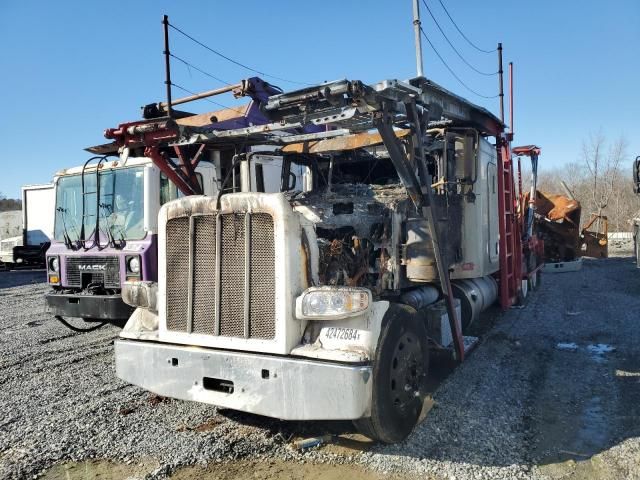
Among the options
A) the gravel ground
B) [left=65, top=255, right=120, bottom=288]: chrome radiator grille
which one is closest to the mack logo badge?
[left=65, top=255, right=120, bottom=288]: chrome radiator grille

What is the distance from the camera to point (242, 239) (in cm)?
352

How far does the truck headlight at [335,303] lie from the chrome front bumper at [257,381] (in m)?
0.32

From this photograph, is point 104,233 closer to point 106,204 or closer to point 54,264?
point 106,204

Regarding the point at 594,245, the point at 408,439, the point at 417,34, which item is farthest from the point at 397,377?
the point at 594,245

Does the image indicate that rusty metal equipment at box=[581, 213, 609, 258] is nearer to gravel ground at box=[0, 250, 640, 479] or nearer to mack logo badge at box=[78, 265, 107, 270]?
gravel ground at box=[0, 250, 640, 479]

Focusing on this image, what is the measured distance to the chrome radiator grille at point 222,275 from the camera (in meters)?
3.45

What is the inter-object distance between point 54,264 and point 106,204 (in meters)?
1.23

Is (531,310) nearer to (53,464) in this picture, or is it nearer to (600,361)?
(600,361)

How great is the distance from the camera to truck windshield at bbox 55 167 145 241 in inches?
264

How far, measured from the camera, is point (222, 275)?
360cm

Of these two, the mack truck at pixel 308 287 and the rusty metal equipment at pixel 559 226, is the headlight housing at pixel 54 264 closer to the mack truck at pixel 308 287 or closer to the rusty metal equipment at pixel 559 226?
the mack truck at pixel 308 287

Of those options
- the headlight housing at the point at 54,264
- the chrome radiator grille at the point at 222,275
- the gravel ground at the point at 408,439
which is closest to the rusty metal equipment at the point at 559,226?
the gravel ground at the point at 408,439

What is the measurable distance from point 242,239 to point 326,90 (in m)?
1.18

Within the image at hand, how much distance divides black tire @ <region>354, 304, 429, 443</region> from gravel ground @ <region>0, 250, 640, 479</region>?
0.18m
